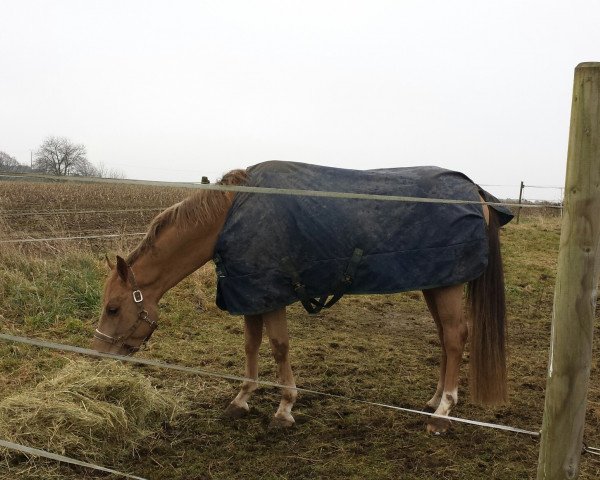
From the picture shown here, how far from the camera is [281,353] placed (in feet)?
12.1

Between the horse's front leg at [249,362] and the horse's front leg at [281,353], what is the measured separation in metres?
0.23

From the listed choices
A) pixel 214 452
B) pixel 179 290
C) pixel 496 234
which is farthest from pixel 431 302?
pixel 179 290

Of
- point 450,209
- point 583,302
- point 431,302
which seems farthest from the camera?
point 431,302

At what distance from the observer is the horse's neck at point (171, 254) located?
11.8 feet

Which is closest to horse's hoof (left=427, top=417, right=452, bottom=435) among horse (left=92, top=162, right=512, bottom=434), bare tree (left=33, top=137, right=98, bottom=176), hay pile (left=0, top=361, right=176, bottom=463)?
horse (left=92, top=162, right=512, bottom=434)

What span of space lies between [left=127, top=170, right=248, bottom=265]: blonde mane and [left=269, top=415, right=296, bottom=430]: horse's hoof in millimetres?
1393

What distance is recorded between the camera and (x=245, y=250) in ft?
11.1

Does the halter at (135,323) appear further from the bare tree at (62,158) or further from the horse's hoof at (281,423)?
the bare tree at (62,158)

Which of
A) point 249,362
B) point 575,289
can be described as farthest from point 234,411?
point 575,289

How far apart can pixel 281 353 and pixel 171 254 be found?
3.21 feet

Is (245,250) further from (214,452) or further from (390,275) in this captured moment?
(214,452)

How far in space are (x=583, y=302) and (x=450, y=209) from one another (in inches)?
78.9

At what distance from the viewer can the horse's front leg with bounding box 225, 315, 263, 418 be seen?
3.87 metres

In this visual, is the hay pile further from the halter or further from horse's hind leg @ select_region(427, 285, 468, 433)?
horse's hind leg @ select_region(427, 285, 468, 433)
